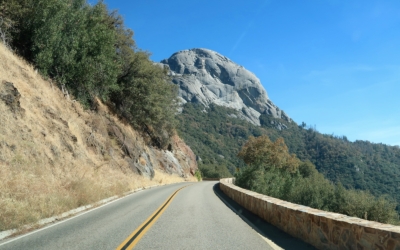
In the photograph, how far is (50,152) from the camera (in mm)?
17688

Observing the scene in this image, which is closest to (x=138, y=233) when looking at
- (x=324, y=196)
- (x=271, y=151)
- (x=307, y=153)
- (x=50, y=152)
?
(x=50, y=152)

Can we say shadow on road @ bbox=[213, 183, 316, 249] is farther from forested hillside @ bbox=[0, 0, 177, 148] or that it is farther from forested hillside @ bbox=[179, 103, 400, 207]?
forested hillside @ bbox=[179, 103, 400, 207]

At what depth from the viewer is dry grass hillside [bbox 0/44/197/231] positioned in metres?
10.7

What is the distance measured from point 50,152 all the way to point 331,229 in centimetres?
1506

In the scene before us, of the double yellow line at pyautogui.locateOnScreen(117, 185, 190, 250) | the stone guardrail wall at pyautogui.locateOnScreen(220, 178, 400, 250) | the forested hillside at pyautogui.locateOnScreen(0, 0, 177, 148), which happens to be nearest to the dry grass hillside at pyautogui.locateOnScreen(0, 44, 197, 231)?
the forested hillside at pyautogui.locateOnScreen(0, 0, 177, 148)

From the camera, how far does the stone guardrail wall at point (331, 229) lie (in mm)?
5281

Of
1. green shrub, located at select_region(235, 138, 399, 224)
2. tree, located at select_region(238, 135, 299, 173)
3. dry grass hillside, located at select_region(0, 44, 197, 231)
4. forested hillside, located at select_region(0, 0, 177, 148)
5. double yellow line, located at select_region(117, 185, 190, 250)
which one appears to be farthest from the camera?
tree, located at select_region(238, 135, 299, 173)

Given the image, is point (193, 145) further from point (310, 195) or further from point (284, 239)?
point (284, 239)

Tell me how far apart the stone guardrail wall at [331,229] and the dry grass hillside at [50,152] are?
6886 millimetres

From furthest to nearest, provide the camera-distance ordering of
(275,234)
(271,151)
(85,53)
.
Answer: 1. (271,151)
2. (85,53)
3. (275,234)

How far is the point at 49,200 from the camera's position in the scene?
1140 centimetres

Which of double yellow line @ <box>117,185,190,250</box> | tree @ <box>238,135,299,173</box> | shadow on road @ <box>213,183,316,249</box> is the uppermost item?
tree @ <box>238,135,299,173</box>

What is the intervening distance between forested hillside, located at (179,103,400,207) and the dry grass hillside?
226 feet

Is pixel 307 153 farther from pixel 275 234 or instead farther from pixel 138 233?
pixel 138 233
